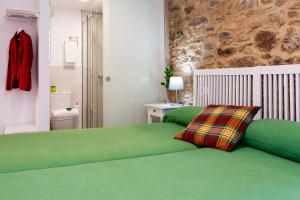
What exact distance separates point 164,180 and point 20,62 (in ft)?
8.99

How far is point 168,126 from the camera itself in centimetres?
242

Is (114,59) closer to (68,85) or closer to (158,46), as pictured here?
(158,46)

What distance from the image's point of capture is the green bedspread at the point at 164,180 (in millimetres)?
998

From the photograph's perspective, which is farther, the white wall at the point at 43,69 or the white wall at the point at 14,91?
the white wall at the point at 14,91

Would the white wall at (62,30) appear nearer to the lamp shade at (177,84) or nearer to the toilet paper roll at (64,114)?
the toilet paper roll at (64,114)

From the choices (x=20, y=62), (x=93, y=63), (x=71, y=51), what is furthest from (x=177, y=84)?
(x=71, y=51)

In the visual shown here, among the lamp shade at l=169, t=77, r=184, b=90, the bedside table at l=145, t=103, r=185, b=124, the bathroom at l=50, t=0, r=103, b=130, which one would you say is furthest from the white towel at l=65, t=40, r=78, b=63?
the lamp shade at l=169, t=77, r=184, b=90

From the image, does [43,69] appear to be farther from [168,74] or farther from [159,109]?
[168,74]

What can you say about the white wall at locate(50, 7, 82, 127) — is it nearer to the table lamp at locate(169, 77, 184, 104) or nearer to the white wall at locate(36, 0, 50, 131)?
the white wall at locate(36, 0, 50, 131)

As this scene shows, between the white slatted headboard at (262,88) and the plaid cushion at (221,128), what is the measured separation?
52cm

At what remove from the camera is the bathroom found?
445 cm

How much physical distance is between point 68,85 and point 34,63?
1.48 meters

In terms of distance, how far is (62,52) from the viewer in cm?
483

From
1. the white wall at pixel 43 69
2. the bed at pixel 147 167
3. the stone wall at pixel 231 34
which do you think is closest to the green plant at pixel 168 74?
the stone wall at pixel 231 34
